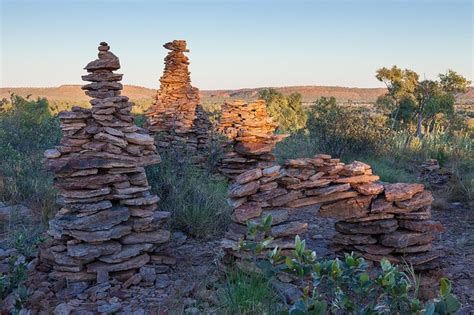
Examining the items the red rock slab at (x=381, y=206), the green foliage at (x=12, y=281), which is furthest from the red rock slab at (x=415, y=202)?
the green foliage at (x=12, y=281)

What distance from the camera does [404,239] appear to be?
15.7 feet

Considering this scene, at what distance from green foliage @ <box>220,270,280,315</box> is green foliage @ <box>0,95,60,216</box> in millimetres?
3411

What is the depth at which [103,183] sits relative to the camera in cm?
485

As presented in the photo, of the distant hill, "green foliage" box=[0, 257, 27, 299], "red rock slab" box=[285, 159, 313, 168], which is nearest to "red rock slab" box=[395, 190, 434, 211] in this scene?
"red rock slab" box=[285, 159, 313, 168]

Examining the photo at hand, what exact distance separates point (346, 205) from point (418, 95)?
17500 mm

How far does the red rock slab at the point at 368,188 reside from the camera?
15.8 ft

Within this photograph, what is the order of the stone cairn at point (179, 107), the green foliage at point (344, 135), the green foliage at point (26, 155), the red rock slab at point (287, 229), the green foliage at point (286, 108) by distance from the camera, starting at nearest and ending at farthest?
1. the red rock slab at point (287, 229)
2. the green foliage at point (26, 155)
3. the stone cairn at point (179, 107)
4. the green foliage at point (344, 135)
5. the green foliage at point (286, 108)

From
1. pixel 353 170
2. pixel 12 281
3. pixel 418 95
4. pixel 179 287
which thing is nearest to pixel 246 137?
pixel 353 170

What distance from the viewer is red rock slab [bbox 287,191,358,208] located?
15.5 feet

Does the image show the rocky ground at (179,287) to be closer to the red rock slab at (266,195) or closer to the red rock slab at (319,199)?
the red rock slab at (266,195)

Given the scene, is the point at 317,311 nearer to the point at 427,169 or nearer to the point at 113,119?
the point at 113,119

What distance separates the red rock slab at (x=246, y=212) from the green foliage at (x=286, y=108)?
1623cm

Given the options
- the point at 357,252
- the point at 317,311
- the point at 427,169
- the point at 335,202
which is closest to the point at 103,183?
the point at 335,202

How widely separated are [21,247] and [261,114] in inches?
196
